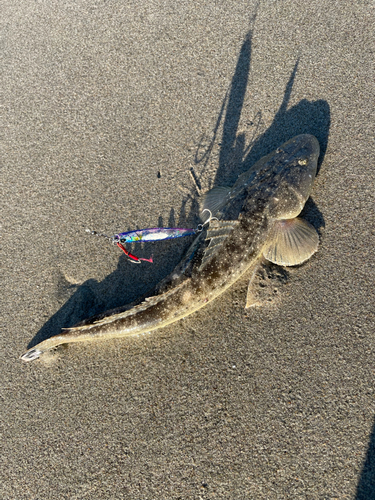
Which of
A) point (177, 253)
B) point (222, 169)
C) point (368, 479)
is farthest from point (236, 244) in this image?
point (368, 479)

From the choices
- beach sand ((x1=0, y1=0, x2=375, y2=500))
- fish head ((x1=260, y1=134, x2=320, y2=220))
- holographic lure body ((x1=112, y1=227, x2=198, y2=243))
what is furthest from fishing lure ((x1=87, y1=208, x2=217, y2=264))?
fish head ((x1=260, y1=134, x2=320, y2=220))

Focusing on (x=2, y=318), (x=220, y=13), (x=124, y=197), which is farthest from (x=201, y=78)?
(x=2, y=318)

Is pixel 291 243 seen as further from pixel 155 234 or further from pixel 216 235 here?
pixel 155 234

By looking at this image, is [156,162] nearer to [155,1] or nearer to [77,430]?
[155,1]

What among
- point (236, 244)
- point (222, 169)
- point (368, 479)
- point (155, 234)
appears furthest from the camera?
point (222, 169)

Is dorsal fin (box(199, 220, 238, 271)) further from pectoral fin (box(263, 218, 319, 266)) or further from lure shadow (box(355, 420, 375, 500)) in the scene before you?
lure shadow (box(355, 420, 375, 500))

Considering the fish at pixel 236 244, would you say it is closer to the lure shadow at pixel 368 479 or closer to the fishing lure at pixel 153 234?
the fishing lure at pixel 153 234

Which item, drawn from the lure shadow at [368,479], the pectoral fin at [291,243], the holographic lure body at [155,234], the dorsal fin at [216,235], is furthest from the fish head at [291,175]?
the lure shadow at [368,479]
